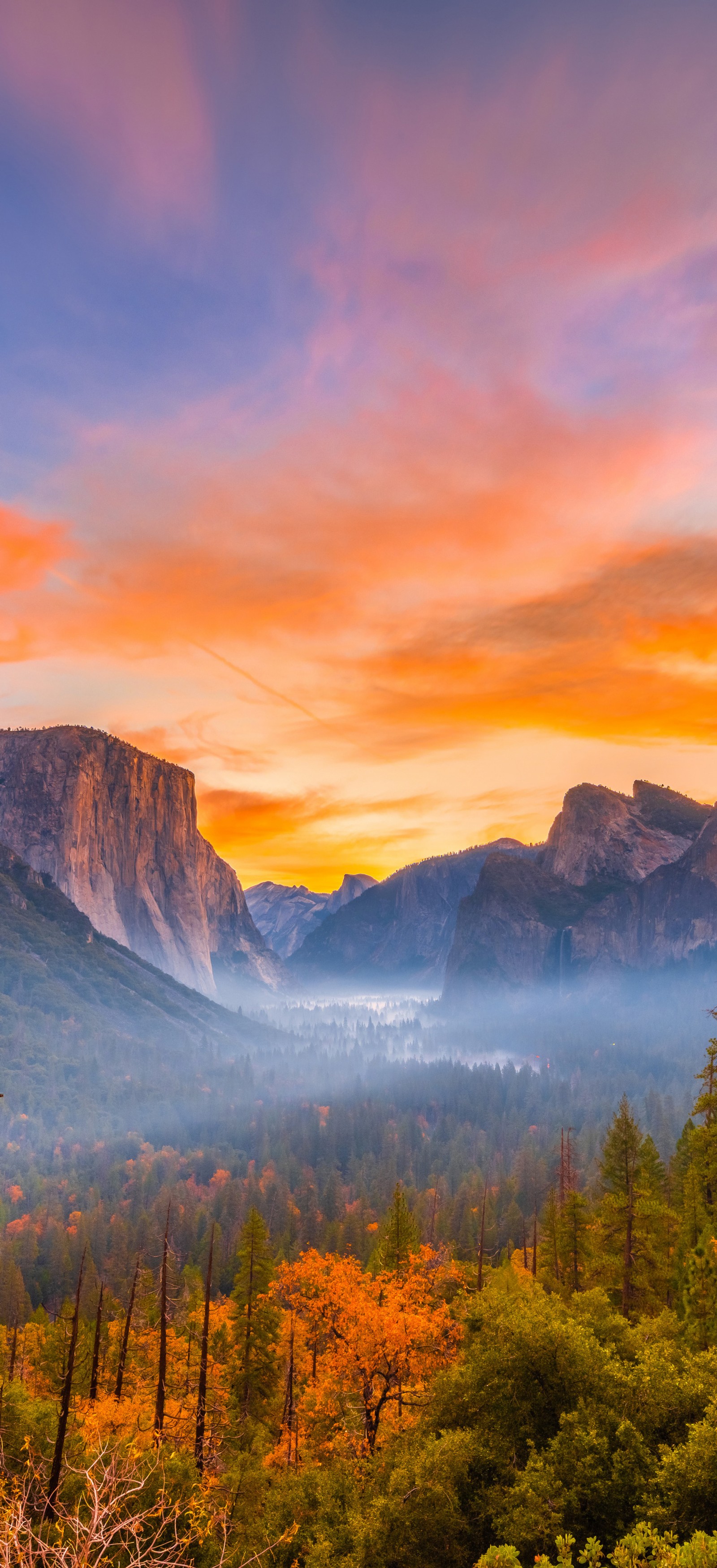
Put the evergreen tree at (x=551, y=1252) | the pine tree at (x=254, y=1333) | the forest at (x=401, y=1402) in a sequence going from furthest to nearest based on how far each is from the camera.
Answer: the evergreen tree at (x=551, y=1252) → the pine tree at (x=254, y=1333) → the forest at (x=401, y=1402)

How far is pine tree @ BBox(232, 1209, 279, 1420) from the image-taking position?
1946 inches

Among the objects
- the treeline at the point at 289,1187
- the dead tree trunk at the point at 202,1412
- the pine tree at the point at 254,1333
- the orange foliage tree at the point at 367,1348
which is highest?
the orange foliage tree at the point at 367,1348

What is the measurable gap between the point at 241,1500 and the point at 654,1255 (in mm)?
28519

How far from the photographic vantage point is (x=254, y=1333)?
164ft

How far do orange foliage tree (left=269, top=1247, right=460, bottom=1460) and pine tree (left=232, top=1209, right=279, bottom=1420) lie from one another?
44.9 feet

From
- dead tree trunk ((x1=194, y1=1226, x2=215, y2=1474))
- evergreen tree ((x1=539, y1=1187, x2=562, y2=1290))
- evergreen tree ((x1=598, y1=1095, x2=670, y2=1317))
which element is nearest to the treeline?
evergreen tree ((x1=539, y1=1187, x2=562, y2=1290))

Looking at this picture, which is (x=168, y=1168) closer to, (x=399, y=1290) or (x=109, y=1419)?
(x=109, y=1419)

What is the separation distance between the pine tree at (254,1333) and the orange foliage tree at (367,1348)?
13.7m

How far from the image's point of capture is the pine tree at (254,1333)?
4944cm

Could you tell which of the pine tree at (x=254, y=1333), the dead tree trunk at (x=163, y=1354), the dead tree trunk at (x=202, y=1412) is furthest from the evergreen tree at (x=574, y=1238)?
the dead tree trunk at (x=163, y=1354)

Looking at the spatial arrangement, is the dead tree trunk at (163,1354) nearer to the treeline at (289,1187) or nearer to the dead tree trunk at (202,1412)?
the dead tree trunk at (202,1412)

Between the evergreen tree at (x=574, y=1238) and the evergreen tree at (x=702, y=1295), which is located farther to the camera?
the evergreen tree at (x=574, y=1238)

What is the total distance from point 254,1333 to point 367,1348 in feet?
80.7

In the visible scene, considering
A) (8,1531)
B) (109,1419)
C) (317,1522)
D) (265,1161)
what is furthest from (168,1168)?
(8,1531)
